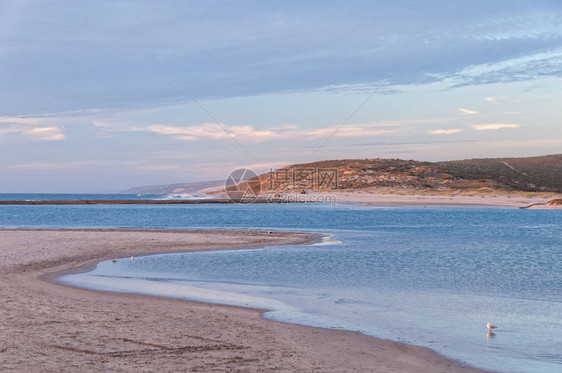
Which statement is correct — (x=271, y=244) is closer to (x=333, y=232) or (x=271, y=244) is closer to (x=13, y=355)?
(x=333, y=232)

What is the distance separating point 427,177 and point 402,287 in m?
137

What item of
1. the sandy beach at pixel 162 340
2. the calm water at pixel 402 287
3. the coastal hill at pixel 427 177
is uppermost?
the coastal hill at pixel 427 177

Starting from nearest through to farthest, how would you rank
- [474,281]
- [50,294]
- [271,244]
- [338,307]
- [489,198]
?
1. [338,307]
2. [50,294]
3. [474,281]
4. [271,244]
5. [489,198]

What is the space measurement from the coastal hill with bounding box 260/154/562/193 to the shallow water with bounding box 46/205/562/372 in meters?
102

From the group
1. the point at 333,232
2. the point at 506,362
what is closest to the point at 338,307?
the point at 506,362

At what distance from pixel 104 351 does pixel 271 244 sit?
70.5ft

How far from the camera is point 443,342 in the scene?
10906mm

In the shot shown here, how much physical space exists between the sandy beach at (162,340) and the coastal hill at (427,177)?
375ft

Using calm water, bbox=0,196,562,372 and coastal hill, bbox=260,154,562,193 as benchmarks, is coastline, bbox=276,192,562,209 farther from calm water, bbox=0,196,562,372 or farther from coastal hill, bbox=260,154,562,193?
calm water, bbox=0,196,562,372

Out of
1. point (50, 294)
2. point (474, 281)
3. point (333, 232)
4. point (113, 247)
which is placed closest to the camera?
point (50, 294)

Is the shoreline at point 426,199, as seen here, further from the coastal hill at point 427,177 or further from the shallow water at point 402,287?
the shallow water at point 402,287

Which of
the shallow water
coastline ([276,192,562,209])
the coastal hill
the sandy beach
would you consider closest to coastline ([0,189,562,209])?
coastline ([276,192,562,209])

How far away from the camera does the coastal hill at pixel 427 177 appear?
136 meters

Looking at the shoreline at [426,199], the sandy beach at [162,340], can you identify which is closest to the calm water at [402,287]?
the sandy beach at [162,340]
